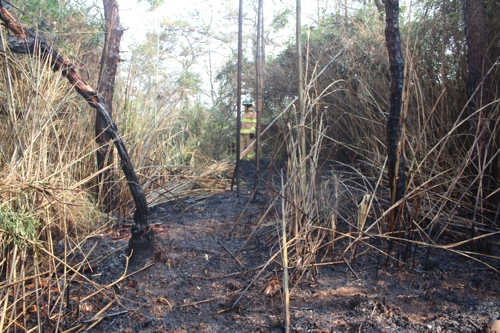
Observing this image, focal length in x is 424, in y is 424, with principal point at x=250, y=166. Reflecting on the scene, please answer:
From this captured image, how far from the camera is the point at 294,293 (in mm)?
2316

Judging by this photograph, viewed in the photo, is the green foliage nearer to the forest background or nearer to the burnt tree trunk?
the forest background

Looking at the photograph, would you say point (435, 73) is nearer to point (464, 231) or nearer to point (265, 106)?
A: point (464, 231)

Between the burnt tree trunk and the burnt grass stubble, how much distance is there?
8.1 inches

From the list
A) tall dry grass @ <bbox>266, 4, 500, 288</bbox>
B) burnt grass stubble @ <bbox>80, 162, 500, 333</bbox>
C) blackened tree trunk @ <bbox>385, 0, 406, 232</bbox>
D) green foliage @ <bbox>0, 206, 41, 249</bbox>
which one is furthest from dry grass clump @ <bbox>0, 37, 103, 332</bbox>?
blackened tree trunk @ <bbox>385, 0, 406, 232</bbox>

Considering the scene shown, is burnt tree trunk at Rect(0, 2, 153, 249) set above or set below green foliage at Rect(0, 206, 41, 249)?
above

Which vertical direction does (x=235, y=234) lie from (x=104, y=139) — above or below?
below

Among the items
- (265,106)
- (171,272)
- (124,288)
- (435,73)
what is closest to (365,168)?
(435,73)

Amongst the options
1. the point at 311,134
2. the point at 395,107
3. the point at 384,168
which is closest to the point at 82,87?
the point at 311,134

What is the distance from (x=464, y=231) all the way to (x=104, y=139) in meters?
2.93

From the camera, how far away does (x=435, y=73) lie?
Answer: 12.6 ft

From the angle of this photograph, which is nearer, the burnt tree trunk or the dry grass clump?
the dry grass clump

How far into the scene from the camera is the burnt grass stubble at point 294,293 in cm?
200

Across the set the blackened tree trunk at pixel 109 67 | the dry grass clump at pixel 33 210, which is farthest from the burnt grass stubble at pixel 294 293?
the blackened tree trunk at pixel 109 67

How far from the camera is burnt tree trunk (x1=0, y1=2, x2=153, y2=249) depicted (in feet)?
8.15
